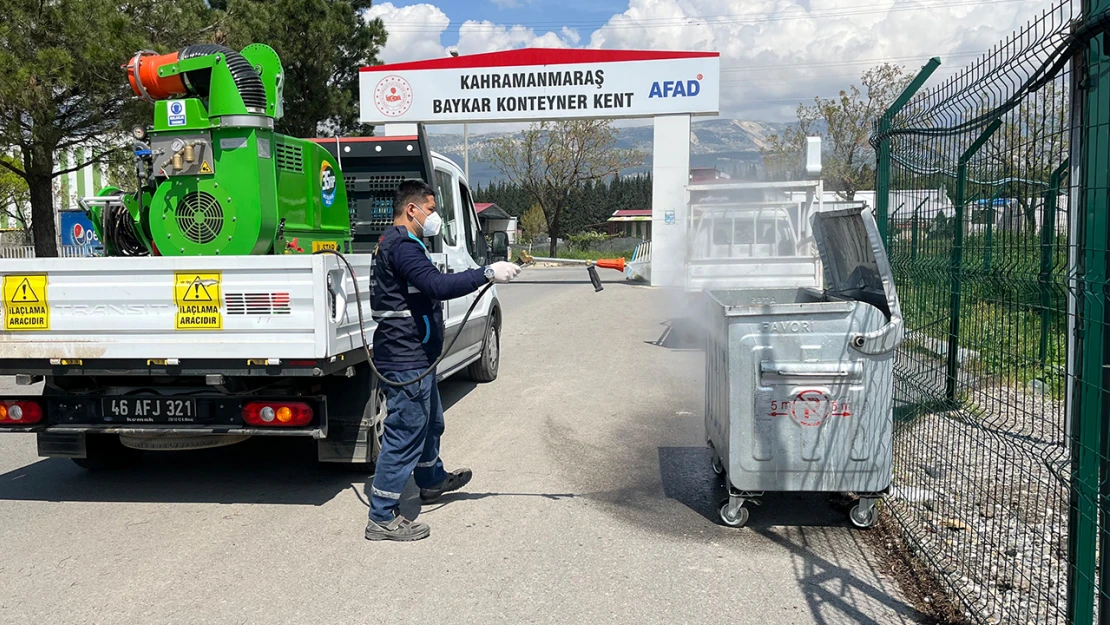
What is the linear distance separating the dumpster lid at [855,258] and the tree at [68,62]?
1504 cm

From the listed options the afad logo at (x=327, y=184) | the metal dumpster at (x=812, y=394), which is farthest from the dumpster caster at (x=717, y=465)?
the afad logo at (x=327, y=184)

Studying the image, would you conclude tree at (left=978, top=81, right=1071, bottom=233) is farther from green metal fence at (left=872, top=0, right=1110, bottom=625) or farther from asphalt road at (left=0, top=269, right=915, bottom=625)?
asphalt road at (left=0, top=269, right=915, bottom=625)

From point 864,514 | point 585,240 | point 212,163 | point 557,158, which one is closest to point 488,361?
point 212,163

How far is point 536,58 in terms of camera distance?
85.0ft

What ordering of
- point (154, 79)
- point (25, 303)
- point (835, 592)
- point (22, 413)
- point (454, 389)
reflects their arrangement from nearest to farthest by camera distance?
1. point (835, 592)
2. point (25, 303)
3. point (22, 413)
4. point (154, 79)
5. point (454, 389)

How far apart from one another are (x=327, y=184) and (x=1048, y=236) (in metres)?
5.28

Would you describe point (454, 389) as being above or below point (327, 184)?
below

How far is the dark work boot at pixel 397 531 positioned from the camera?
4.91 m

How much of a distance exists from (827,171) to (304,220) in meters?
23.8

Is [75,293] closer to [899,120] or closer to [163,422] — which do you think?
[163,422]

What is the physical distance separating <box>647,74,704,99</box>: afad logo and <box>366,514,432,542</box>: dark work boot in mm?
22241

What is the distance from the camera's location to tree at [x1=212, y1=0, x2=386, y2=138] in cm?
2583

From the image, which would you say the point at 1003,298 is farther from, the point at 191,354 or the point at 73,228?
the point at 73,228

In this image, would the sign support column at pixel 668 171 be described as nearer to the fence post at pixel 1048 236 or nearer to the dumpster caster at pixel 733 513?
the dumpster caster at pixel 733 513
